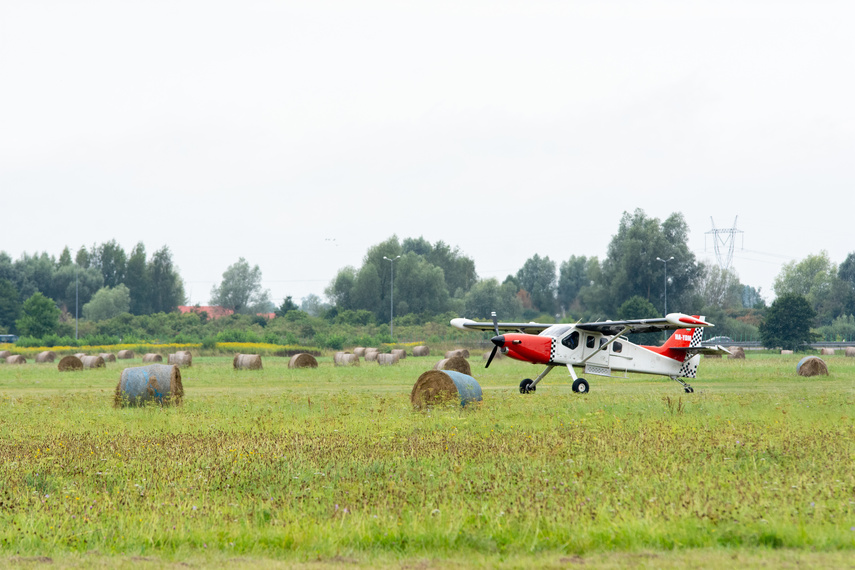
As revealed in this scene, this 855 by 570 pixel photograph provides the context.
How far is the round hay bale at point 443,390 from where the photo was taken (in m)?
15.8

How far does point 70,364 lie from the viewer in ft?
116

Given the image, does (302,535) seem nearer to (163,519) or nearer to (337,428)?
(163,519)

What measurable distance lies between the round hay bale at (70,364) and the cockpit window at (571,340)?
2183cm

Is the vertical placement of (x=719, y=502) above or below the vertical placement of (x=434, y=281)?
below

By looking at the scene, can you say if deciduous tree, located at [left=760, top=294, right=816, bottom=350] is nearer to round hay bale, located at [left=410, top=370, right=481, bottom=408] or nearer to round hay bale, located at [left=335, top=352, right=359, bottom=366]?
round hay bale, located at [left=335, top=352, right=359, bottom=366]

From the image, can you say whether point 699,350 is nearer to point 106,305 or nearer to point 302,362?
point 302,362

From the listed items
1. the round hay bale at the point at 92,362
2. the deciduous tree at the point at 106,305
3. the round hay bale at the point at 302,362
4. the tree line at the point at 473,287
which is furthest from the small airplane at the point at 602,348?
the deciduous tree at the point at 106,305

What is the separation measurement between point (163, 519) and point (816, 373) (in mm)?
27450

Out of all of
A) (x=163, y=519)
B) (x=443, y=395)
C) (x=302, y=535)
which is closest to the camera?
(x=302, y=535)

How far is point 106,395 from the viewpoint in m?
20.2

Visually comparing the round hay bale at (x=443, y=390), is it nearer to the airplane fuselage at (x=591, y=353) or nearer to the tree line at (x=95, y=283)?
the airplane fuselage at (x=591, y=353)

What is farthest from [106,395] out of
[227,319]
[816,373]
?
[227,319]

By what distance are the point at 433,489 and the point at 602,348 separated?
55.9 feet

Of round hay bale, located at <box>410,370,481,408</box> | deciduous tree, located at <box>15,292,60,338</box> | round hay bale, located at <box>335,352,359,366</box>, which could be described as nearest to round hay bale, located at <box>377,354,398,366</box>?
round hay bale, located at <box>335,352,359,366</box>
